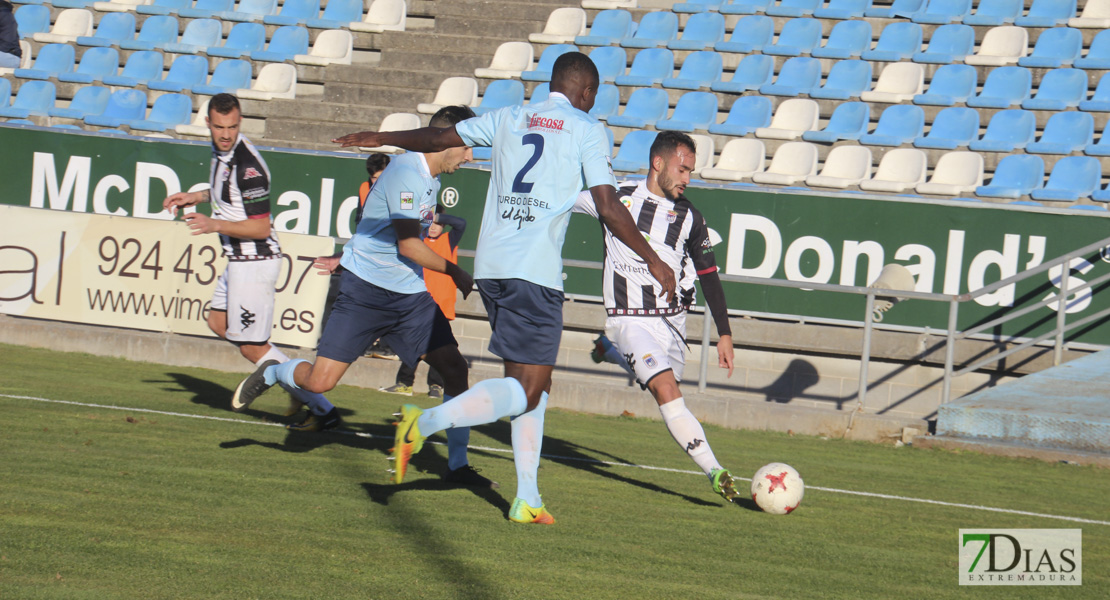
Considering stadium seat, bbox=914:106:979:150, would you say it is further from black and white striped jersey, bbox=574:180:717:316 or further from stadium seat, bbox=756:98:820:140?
black and white striped jersey, bbox=574:180:717:316

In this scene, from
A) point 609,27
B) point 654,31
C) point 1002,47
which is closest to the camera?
point 1002,47

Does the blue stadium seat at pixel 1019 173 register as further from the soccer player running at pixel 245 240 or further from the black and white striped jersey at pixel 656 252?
the soccer player running at pixel 245 240

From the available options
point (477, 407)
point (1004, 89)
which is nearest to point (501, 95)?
point (1004, 89)

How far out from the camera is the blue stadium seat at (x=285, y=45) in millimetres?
19375

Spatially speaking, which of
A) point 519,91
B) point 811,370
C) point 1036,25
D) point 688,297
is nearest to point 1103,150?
point 1036,25

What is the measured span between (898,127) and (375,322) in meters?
10.5

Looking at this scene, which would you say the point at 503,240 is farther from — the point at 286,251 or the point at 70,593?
the point at 286,251

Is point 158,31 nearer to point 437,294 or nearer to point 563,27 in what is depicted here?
point 563,27

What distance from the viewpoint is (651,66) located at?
17.5 meters

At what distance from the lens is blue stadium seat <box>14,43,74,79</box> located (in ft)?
64.8

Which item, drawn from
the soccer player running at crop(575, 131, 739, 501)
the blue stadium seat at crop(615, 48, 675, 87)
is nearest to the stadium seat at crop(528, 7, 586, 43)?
the blue stadium seat at crop(615, 48, 675, 87)

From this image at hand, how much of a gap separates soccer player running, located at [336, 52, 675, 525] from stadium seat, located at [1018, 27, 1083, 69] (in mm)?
12051

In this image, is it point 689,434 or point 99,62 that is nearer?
point 689,434

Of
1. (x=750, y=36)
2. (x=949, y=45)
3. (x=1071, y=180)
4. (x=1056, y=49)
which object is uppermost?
(x=750, y=36)
